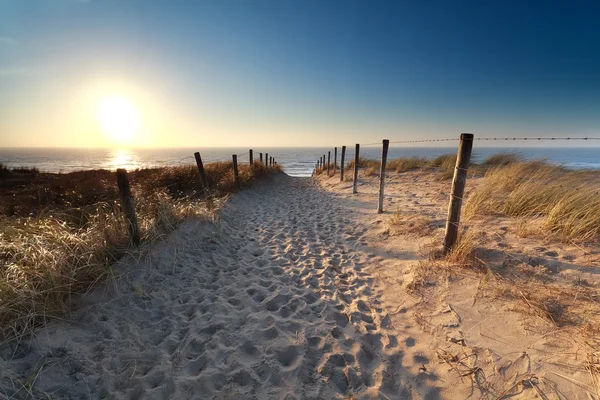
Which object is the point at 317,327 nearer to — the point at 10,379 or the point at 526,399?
the point at 526,399

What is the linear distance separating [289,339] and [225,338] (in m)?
0.67

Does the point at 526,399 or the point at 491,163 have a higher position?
the point at 491,163

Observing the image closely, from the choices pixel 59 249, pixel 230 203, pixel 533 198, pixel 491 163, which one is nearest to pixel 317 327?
pixel 59 249

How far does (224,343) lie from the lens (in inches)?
104

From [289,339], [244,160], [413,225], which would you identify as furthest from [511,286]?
[244,160]

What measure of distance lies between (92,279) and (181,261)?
1.24 meters

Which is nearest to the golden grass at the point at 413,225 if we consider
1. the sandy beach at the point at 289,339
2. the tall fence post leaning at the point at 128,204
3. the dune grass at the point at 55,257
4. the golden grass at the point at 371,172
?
the sandy beach at the point at 289,339

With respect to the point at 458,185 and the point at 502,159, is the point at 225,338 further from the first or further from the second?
the point at 502,159

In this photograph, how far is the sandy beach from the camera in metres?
2.09

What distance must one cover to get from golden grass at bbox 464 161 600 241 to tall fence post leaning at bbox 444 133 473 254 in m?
1.45

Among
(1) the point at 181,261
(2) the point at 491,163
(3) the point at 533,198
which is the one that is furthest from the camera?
(2) the point at 491,163

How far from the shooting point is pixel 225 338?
106 inches

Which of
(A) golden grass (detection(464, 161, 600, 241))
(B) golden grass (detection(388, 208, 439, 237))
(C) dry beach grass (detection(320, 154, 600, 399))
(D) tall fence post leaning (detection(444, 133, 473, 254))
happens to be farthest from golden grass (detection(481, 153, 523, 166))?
(D) tall fence post leaning (detection(444, 133, 473, 254))

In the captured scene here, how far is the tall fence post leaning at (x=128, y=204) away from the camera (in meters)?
3.89
